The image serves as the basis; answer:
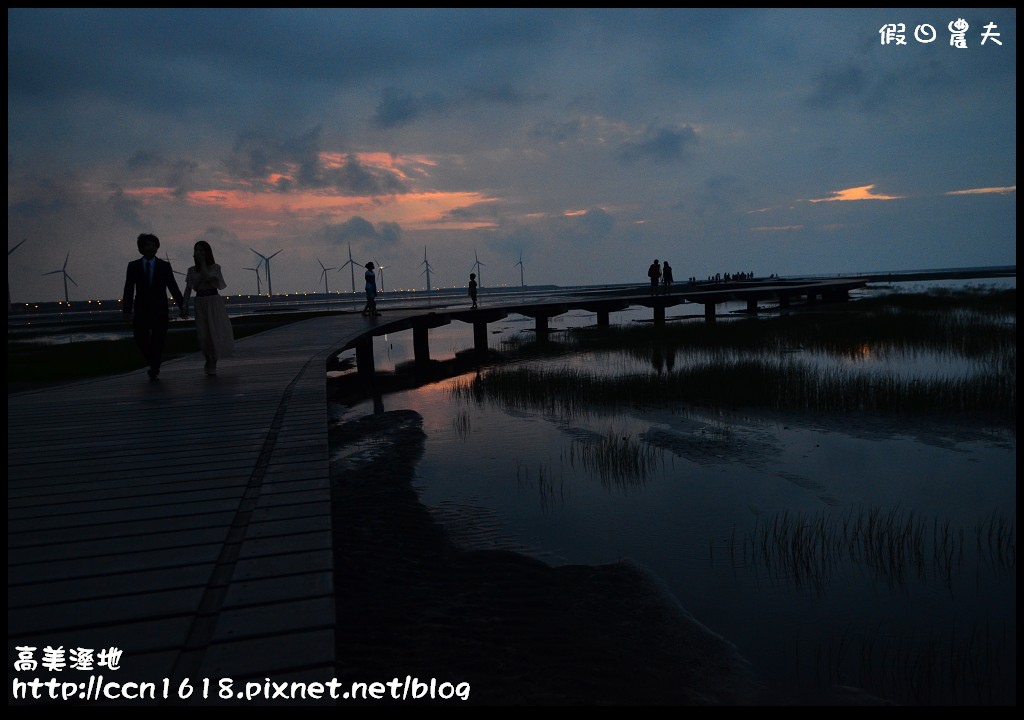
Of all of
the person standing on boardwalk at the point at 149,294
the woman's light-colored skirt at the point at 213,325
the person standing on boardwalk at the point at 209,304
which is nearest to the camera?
the person standing on boardwalk at the point at 149,294

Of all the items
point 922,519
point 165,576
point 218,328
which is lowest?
point 922,519

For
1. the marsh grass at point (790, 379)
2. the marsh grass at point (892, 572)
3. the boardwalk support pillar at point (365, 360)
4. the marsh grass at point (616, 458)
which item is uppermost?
the boardwalk support pillar at point (365, 360)

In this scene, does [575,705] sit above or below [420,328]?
below

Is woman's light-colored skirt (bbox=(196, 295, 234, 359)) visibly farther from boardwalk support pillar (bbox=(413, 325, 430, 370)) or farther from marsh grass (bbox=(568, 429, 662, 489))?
boardwalk support pillar (bbox=(413, 325, 430, 370))

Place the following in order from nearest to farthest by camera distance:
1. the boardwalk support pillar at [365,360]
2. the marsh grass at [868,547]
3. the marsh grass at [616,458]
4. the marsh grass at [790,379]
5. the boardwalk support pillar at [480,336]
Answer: the marsh grass at [868,547] < the marsh grass at [616,458] < the marsh grass at [790,379] < the boardwalk support pillar at [365,360] < the boardwalk support pillar at [480,336]

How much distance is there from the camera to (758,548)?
6125 millimetres

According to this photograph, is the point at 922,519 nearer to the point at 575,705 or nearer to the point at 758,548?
the point at 758,548

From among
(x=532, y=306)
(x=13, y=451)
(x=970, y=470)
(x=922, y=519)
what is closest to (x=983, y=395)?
(x=970, y=470)

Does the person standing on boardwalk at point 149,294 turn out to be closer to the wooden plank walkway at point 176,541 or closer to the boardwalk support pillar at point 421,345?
the wooden plank walkway at point 176,541

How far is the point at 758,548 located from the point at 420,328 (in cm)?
1762

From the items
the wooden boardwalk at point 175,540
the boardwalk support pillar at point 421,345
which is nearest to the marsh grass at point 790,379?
the boardwalk support pillar at point 421,345

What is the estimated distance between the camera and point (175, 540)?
3.57m

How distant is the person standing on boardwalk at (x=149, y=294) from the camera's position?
9.24m

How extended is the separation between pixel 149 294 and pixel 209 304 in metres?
0.97
